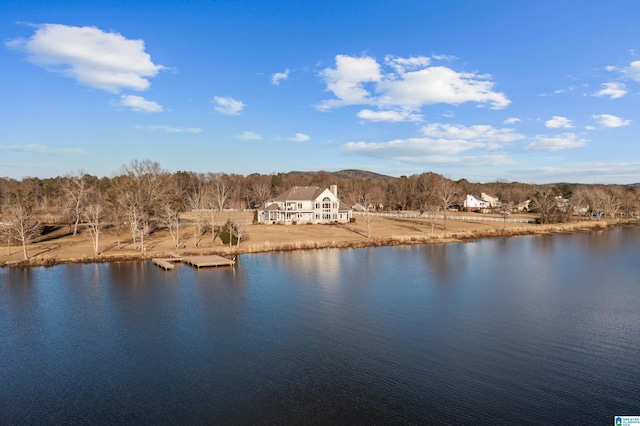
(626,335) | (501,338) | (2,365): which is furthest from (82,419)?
(626,335)

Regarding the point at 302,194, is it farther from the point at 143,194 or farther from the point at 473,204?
the point at 473,204

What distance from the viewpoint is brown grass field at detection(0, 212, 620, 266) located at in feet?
154

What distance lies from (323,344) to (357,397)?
5.42 meters

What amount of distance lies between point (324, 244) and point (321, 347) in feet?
113

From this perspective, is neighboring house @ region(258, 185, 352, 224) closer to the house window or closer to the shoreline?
the house window

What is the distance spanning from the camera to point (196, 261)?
42.8 metres

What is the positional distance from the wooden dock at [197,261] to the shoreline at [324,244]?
2.67 meters

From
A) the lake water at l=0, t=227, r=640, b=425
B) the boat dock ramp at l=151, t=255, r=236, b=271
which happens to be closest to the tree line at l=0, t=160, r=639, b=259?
the boat dock ramp at l=151, t=255, r=236, b=271

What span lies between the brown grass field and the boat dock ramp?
9.26 ft

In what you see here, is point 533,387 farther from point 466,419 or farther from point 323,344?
point 323,344

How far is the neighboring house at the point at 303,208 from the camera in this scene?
78.3 m

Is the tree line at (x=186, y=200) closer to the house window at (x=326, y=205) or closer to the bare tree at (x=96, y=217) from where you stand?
the bare tree at (x=96, y=217)

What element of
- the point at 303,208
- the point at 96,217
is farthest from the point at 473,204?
the point at 96,217

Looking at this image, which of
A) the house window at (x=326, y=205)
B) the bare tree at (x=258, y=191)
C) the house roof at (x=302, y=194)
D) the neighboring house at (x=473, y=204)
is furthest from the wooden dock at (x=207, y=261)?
the neighboring house at (x=473, y=204)
